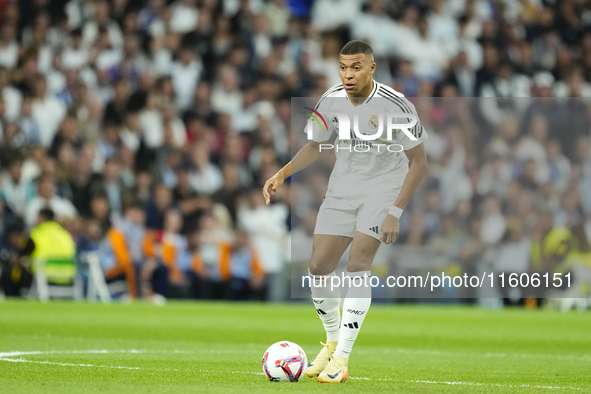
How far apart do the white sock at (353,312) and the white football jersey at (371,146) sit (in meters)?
0.66

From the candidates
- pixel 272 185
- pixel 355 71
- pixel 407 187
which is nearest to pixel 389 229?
pixel 407 187

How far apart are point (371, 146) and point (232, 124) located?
10.9 m

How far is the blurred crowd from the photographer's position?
15273mm

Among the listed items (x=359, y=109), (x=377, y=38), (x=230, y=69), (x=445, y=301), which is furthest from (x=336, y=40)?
(x=359, y=109)

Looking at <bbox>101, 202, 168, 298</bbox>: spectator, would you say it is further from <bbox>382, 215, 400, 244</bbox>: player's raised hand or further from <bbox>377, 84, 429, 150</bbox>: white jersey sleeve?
<bbox>382, 215, 400, 244</bbox>: player's raised hand

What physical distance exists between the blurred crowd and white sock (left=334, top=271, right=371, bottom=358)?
29.8 ft

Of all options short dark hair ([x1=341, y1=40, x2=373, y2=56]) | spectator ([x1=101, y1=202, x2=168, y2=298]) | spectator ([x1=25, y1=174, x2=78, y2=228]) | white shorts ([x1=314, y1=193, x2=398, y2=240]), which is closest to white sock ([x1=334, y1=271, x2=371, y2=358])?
white shorts ([x1=314, y1=193, x2=398, y2=240])

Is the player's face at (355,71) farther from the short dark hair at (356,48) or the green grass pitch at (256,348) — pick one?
the green grass pitch at (256,348)

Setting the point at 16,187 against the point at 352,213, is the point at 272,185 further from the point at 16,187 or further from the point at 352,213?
the point at 16,187

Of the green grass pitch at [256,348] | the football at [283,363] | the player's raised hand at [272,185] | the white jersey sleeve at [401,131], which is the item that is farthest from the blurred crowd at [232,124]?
the football at [283,363]

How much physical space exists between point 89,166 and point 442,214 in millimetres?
6230

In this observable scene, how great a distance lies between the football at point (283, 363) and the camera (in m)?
5.88

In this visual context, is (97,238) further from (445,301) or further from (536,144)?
(536,144)

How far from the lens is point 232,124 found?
674 inches
